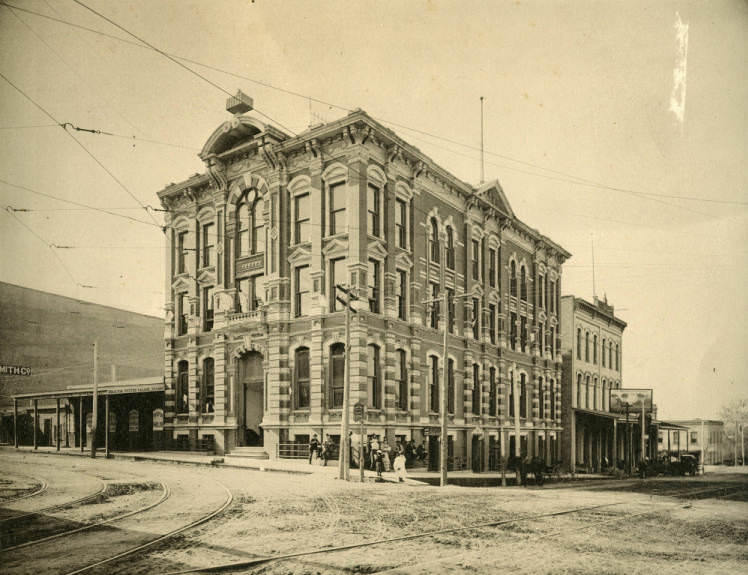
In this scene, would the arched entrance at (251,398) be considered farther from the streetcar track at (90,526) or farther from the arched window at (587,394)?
the arched window at (587,394)

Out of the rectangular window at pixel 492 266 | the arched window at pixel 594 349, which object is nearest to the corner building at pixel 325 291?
the rectangular window at pixel 492 266

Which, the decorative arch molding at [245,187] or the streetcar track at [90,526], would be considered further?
the decorative arch molding at [245,187]

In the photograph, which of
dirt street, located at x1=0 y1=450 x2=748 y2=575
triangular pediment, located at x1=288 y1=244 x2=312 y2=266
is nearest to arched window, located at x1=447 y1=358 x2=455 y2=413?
triangular pediment, located at x1=288 y1=244 x2=312 y2=266

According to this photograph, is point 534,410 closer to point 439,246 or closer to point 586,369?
point 586,369

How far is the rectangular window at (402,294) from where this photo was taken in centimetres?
3033

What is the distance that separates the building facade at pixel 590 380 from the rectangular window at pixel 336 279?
24954mm

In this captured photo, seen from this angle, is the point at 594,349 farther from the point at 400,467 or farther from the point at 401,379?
the point at 400,467

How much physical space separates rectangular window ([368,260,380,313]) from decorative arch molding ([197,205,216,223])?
9505mm

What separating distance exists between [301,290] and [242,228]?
4.97 meters

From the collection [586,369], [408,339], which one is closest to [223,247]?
[408,339]

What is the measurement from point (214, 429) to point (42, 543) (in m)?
22.4

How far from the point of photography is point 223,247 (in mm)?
32625

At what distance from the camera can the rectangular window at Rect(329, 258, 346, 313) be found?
92.4 feet

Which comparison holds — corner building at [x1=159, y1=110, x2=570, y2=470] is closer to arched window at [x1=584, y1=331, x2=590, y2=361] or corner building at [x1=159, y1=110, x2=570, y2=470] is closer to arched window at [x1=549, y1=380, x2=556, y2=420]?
arched window at [x1=549, y1=380, x2=556, y2=420]
